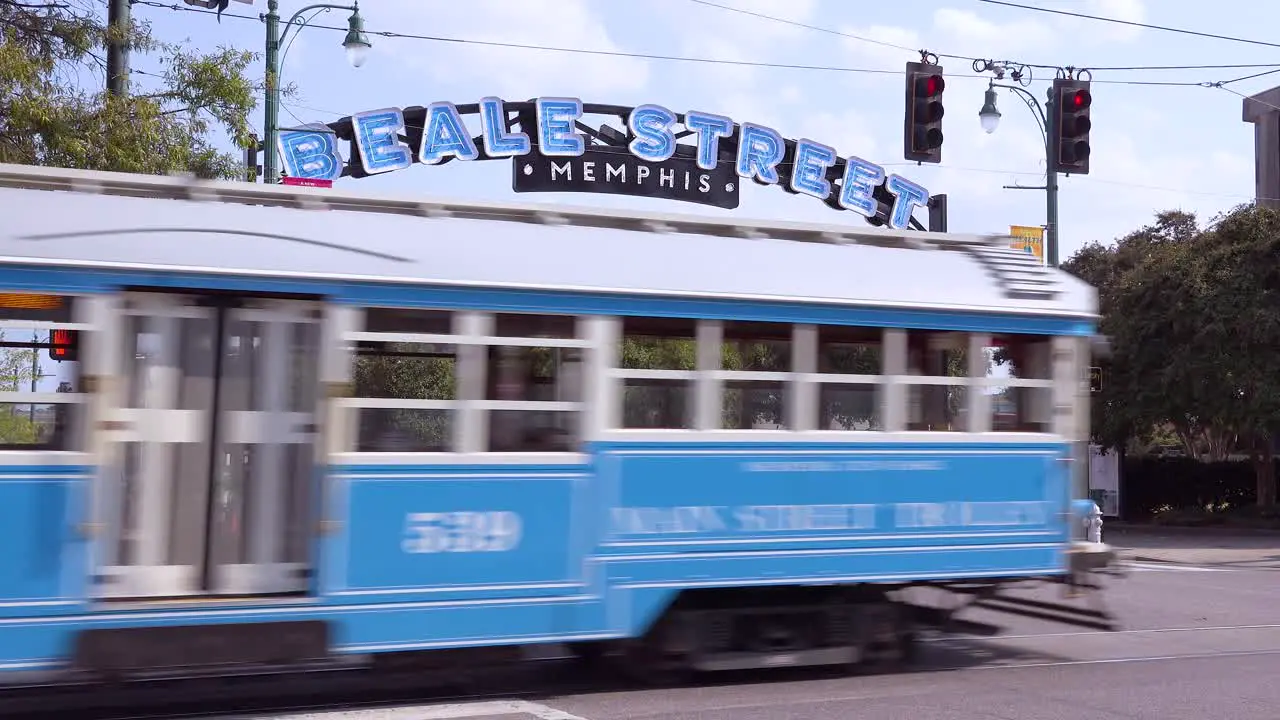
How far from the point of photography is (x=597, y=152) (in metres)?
27.3

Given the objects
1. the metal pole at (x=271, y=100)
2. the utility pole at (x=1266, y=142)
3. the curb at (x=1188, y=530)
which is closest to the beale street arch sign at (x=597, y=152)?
the metal pole at (x=271, y=100)

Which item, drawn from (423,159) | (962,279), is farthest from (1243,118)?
(962,279)

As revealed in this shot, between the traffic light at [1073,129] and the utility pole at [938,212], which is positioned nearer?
the traffic light at [1073,129]

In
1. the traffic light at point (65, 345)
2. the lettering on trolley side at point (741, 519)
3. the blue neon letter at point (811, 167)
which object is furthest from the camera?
the blue neon letter at point (811, 167)

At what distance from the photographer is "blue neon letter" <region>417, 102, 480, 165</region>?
86.0 feet

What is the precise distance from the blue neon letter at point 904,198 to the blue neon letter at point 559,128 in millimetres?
7562

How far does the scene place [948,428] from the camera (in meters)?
9.49

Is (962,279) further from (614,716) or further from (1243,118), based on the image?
(1243,118)

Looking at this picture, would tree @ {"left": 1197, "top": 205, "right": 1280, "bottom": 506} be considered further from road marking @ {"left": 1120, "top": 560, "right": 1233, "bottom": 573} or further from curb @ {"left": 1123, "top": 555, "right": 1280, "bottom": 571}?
road marking @ {"left": 1120, "top": 560, "right": 1233, "bottom": 573}

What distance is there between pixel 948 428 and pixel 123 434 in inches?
206

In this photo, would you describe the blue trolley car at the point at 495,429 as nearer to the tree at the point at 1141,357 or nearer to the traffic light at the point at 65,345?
the traffic light at the point at 65,345

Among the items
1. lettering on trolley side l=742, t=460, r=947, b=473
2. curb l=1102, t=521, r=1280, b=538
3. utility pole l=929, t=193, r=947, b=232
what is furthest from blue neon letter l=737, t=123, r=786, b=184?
lettering on trolley side l=742, t=460, r=947, b=473

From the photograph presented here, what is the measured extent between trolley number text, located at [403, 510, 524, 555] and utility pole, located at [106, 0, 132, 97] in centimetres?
869

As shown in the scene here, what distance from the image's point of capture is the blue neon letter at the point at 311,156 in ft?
81.1
